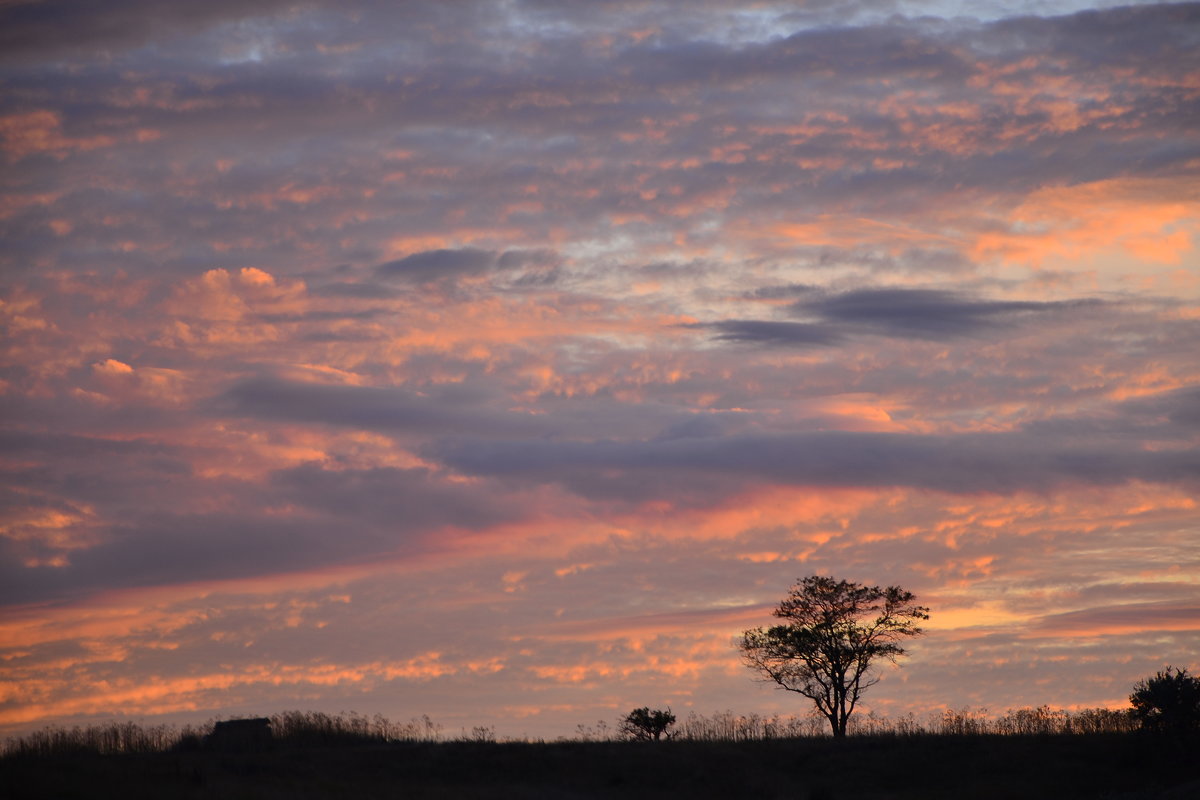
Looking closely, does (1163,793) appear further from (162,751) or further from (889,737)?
(162,751)

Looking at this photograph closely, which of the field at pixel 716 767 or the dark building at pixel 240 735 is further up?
the dark building at pixel 240 735

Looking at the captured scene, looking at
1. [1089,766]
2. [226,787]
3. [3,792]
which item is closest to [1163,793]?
[1089,766]

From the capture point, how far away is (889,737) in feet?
175

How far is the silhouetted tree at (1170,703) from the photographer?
48312 mm

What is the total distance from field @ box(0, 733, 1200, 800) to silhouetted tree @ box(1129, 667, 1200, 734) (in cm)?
68

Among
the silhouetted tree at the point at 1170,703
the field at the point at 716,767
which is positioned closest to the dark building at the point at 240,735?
the field at the point at 716,767

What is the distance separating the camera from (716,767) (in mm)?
49219

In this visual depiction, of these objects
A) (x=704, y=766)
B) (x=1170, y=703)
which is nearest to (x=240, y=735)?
(x=704, y=766)

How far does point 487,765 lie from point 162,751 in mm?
13540

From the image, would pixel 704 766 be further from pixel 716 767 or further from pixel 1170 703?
pixel 1170 703

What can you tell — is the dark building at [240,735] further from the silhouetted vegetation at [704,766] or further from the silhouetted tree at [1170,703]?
the silhouetted tree at [1170,703]

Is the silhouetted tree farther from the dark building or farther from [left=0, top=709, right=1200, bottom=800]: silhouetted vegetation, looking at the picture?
the dark building

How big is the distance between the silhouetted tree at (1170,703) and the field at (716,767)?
68cm

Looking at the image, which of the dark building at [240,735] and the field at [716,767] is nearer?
the field at [716,767]
